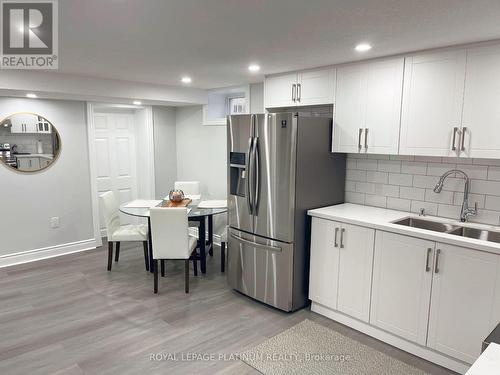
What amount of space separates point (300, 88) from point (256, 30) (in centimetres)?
145

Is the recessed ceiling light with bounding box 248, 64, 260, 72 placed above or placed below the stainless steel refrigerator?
above

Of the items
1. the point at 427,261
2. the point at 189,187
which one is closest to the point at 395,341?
the point at 427,261

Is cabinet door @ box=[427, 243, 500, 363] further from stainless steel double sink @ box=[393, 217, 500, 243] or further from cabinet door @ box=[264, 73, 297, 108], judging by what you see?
cabinet door @ box=[264, 73, 297, 108]

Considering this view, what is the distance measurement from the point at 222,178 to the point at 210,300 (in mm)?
2050

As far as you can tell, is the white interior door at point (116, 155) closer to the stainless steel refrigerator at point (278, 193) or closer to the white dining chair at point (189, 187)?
the white dining chair at point (189, 187)

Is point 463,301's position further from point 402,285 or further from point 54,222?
point 54,222

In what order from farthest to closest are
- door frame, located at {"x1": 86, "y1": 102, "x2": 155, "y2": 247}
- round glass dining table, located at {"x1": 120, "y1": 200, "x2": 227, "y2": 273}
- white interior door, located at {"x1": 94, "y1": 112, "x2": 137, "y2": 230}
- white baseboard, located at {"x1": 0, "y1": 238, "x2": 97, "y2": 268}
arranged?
white interior door, located at {"x1": 94, "y1": 112, "x2": 137, "y2": 230}
door frame, located at {"x1": 86, "y1": 102, "x2": 155, "y2": 247}
white baseboard, located at {"x1": 0, "y1": 238, "x2": 97, "y2": 268}
round glass dining table, located at {"x1": 120, "y1": 200, "x2": 227, "y2": 273}

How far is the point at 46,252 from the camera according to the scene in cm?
486

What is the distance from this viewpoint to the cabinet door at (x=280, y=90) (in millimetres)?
3760

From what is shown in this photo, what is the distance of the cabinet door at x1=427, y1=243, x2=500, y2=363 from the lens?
2344 millimetres

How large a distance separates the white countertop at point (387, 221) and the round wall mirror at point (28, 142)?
11.9 feet

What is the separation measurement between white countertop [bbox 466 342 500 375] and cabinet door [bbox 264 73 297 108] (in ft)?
9.52

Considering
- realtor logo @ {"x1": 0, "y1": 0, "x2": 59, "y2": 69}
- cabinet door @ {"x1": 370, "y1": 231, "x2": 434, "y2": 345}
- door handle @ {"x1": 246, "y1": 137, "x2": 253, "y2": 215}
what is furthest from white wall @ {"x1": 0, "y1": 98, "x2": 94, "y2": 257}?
cabinet door @ {"x1": 370, "y1": 231, "x2": 434, "y2": 345}

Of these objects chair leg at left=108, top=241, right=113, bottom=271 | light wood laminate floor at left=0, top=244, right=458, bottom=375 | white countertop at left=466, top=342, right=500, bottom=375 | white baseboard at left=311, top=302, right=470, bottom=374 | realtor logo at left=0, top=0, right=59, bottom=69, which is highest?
realtor logo at left=0, top=0, right=59, bottom=69
